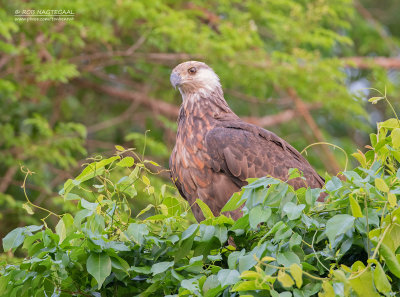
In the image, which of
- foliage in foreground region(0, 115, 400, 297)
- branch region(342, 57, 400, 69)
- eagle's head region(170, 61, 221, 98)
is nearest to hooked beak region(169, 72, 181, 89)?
eagle's head region(170, 61, 221, 98)

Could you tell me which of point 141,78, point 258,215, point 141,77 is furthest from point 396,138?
point 141,78

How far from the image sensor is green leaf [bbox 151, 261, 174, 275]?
97.1 inches

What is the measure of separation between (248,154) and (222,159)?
0.18 metres

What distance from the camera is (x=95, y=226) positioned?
2609mm

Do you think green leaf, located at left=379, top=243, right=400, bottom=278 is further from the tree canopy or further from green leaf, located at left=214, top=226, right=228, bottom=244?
the tree canopy

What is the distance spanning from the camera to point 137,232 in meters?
2.54

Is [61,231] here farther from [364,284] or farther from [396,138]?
[396,138]

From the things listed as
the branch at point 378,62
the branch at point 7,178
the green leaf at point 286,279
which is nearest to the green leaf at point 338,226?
the green leaf at point 286,279

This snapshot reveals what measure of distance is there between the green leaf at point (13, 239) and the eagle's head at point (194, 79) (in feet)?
9.12

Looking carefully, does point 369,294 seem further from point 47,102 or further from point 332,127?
point 332,127

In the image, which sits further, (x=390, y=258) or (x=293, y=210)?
(x=293, y=210)

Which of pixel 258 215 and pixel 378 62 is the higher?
pixel 258 215

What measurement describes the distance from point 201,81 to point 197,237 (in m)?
2.89

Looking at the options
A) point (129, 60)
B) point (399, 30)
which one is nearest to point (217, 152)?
point (129, 60)
